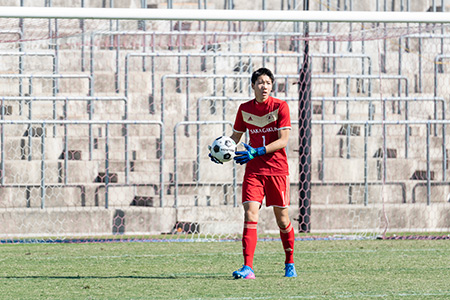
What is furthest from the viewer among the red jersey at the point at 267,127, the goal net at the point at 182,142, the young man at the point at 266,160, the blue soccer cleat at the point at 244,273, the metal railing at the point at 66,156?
the metal railing at the point at 66,156

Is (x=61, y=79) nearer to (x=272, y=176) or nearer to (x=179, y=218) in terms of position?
(x=179, y=218)

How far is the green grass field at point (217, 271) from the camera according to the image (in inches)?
190

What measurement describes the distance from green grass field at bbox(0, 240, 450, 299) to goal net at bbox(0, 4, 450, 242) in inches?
44.1

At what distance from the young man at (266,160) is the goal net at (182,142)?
1765mm

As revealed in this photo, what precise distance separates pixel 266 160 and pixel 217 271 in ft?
3.08

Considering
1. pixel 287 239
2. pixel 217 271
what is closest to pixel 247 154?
pixel 287 239

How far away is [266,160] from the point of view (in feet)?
18.2

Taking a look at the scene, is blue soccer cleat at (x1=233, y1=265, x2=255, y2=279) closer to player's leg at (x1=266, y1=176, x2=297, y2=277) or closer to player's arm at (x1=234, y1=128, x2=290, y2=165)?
player's leg at (x1=266, y1=176, x2=297, y2=277)

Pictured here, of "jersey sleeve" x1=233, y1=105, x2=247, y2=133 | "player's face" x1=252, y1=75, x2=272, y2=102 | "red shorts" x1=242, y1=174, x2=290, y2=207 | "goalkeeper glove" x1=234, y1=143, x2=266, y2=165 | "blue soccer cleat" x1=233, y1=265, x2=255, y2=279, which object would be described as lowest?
"blue soccer cleat" x1=233, y1=265, x2=255, y2=279

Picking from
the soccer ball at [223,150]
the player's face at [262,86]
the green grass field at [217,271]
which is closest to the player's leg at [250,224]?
the green grass field at [217,271]

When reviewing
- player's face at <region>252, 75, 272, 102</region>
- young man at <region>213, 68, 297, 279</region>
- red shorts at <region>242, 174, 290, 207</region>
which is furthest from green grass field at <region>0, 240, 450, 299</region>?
player's face at <region>252, 75, 272, 102</region>

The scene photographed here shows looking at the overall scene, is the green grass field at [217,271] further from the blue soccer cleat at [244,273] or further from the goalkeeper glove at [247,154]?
the goalkeeper glove at [247,154]

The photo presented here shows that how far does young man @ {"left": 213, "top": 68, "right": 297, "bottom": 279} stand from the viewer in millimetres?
5434

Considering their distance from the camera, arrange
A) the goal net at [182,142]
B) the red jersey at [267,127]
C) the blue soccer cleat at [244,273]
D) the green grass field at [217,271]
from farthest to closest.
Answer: the goal net at [182,142] → the red jersey at [267,127] → the blue soccer cleat at [244,273] → the green grass field at [217,271]
